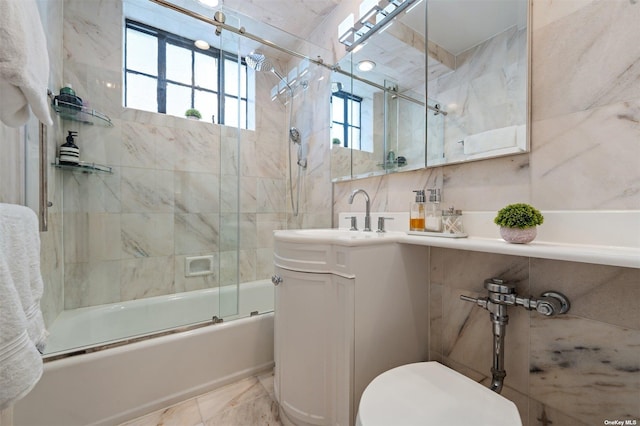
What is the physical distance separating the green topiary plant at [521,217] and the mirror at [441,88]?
0.85 feet

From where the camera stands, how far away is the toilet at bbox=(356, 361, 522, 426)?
648 mm

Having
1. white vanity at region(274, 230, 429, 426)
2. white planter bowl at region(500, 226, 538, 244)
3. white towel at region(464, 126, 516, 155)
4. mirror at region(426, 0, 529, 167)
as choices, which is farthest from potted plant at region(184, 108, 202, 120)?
white planter bowl at region(500, 226, 538, 244)

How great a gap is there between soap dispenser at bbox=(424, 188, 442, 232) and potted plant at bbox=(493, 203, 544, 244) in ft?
0.88

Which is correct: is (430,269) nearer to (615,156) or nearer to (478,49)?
(615,156)

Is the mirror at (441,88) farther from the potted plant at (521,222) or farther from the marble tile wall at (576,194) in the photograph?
the potted plant at (521,222)

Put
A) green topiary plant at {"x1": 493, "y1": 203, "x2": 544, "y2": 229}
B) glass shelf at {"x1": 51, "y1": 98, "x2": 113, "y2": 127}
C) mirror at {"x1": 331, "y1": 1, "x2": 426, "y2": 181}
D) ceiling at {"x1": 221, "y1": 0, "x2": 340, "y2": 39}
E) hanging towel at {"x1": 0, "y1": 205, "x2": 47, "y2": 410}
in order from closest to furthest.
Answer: hanging towel at {"x1": 0, "y1": 205, "x2": 47, "y2": 410}, green topiary plant at {"x1": 493, "y1": 203, "x2": 544, "y2": 229}, mirror at {"x1": 331, "y1": 1, "x2": 426, "y2": 181}, glass shelf at {"x1": 51, "y1": 98, "x2": 113, "y2": 127}, ceiling at {"x1": 221, "y1": 0, "x2": 340, "y2": 39}

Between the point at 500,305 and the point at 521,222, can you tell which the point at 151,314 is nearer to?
the point at 500,305

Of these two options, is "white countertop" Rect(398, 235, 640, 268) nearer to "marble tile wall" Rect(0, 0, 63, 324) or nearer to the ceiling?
"marble tile wall" Rect(0, 0, 63, 324)

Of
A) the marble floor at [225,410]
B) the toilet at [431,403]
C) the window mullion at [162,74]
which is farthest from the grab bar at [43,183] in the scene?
the toilet at [431,403]

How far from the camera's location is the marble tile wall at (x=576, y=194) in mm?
721

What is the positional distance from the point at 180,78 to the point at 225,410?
2348 mm

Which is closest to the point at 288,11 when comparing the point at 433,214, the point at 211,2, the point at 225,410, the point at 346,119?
the point at 211,2

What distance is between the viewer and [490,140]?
100cm

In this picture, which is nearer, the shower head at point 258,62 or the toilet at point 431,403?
the toilet at point 431,403
